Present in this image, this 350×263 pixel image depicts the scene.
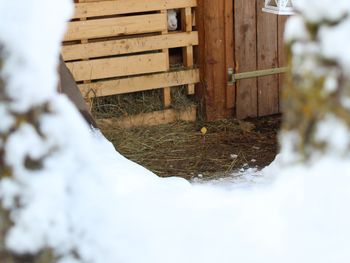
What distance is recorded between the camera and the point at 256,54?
19.9ft

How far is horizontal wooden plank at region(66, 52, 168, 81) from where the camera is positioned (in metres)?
5.61

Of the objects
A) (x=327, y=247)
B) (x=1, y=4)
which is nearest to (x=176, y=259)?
(x=327, y=247)

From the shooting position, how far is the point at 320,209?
4.02ft

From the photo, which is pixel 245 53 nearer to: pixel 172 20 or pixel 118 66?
pixel 172 20

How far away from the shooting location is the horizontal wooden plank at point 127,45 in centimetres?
557

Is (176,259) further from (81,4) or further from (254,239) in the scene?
(81,4)

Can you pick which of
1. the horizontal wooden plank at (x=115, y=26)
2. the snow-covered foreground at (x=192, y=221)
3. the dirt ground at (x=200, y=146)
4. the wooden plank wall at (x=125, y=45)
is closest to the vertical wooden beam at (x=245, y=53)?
the dirt ground at (x=200, y=146)

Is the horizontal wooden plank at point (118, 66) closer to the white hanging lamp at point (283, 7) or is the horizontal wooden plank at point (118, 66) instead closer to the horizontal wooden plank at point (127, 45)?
the horizontal wooden plank at point (127, 45)

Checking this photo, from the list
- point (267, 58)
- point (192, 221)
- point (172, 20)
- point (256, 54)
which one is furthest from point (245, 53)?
point (192, 221)

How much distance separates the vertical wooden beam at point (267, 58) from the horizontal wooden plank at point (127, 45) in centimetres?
56

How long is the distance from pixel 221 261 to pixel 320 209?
0.30m

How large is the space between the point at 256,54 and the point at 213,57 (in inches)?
15.5

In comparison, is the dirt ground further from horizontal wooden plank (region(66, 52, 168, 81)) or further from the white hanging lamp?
the white hanging lamp

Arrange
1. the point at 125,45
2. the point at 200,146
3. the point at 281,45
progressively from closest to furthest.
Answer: the point at 200,146
the point at 125,45
the point at 281,45
